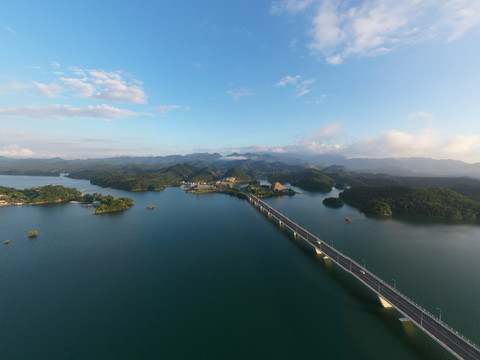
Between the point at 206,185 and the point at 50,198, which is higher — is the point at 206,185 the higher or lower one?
the lower one

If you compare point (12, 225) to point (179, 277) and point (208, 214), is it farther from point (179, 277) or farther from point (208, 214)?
point (179, 277)

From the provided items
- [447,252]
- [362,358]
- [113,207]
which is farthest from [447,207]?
[113,207]

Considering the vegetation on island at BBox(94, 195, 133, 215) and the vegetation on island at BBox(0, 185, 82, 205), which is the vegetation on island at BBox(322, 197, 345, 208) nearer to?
the vegetation on island at BBox(94, 195, 133, 215)

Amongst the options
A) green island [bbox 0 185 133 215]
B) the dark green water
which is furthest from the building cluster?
the dark green water

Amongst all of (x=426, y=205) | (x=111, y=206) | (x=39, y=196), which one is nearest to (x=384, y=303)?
(x=426, y=205)

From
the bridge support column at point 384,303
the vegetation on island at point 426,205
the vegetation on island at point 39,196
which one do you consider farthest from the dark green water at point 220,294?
the vegetation on island at point 39,196

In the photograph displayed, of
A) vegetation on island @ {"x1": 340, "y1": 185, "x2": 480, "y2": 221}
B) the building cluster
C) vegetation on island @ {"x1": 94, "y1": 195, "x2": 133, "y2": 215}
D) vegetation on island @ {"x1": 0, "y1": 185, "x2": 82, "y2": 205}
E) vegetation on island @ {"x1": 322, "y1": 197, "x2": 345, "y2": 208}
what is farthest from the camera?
the building cluster

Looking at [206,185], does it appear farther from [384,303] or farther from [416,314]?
[416,314]
